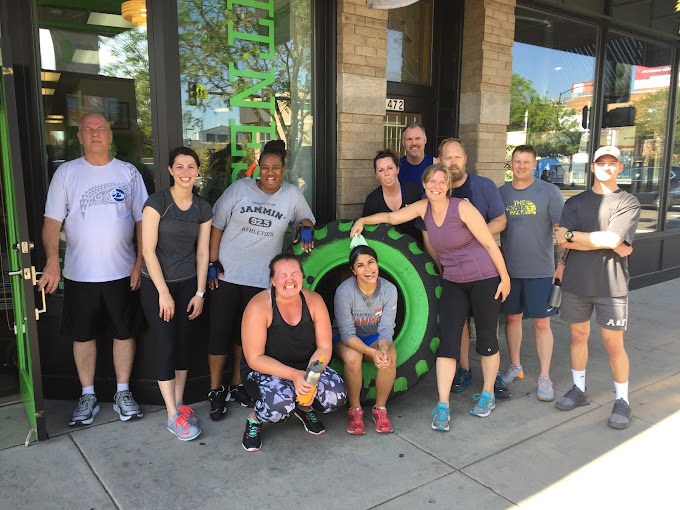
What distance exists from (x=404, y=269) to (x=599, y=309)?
4.26 ft

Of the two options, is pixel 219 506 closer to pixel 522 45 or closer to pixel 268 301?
pixel 268 301

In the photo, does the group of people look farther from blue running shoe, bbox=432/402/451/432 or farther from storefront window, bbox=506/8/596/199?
storefront window, bbox=506/8/596/199

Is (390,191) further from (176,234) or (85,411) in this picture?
(85,411)

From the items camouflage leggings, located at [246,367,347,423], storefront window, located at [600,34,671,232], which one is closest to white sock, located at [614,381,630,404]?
camouflage leggings, located at [246,367,347,423]

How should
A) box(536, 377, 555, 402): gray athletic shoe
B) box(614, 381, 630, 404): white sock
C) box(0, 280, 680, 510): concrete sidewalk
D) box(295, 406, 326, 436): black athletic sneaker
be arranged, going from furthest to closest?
box(536, 377, 555, 402): gray athletic shoe, box(614, 381, 630, 404): white sock, box(295, 406, 326, 436): black athletic sneaker, box(0, 280, 680, 510): concrete sidewalk

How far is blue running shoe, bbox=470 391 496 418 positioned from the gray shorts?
0.75 metres

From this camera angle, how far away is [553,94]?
6.39 meters

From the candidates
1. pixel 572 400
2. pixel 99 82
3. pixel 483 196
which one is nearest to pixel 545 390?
pixel 572 400

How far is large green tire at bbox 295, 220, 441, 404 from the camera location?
377cm

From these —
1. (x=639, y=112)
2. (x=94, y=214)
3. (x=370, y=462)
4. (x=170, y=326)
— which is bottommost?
(x=370, y=462)

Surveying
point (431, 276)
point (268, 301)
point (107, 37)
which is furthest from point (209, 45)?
point (431, 276)

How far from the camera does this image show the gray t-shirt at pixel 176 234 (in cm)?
329

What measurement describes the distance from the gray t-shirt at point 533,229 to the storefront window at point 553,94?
1951 mm

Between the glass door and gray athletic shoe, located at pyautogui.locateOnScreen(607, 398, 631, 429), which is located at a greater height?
the glass door
